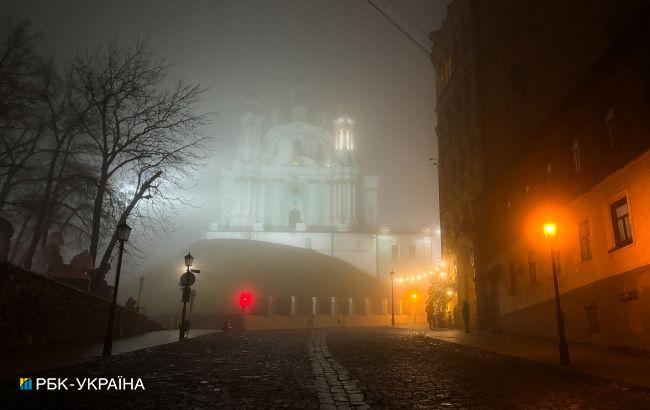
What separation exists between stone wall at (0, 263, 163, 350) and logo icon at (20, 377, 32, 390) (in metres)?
4.63

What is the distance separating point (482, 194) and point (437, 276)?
41.3 feet

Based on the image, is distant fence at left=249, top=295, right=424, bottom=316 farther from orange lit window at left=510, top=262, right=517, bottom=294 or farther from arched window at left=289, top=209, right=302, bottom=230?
arched window at left=289, top=209, right=302, bottom=230

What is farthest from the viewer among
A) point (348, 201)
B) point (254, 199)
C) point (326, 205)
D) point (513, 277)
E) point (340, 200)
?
point (326, 205)

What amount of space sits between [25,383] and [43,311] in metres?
6.76

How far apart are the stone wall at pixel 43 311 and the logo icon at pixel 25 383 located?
4633mm

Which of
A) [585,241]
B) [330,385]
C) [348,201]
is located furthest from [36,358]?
[348,201]

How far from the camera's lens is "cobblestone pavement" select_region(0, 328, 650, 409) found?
548 cm

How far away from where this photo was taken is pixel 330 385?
6883 mm

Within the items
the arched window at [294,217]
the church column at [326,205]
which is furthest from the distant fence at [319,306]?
the arched window at [294,217]

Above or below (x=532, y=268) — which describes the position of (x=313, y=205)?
above

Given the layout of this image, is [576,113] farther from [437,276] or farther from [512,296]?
[437,276]

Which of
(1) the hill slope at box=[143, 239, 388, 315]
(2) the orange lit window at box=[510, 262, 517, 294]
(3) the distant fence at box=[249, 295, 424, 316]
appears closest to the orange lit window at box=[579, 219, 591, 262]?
(2) the orange lit window at box=[510, 262, 517, 294]

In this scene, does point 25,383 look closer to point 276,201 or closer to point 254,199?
point 254,199

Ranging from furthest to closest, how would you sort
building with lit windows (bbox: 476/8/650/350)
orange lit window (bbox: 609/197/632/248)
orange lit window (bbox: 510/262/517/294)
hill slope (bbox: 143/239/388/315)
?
hill slope (bbox: 143/239/388/315) → orange lit window (bbox: 510/262/517/294) → orange lit window (bbox: 609/197/632/248) → building with lit windows (bbox: 476/8/650/350)
